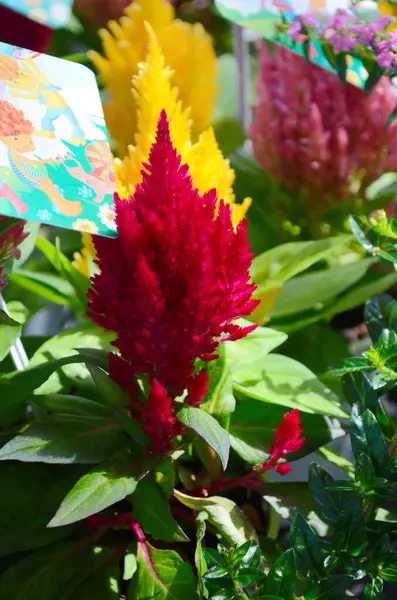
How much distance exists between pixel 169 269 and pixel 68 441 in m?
0.22

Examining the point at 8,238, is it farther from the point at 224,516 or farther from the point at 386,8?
the point at 386,8

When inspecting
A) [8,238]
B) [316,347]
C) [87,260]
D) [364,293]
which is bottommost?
[316,347]

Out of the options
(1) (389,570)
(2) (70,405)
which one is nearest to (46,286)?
(2) (70,405)

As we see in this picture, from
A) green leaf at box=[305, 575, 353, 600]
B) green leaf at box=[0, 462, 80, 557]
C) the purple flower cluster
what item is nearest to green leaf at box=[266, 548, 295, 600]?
green leaf at box=[305, 575, 353, 600]

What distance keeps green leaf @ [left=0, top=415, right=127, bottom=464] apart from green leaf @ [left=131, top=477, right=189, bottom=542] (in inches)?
2.2

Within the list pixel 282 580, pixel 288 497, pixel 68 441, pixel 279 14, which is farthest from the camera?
pixel 279 14

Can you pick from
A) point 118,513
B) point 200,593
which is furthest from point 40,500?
point 200,593

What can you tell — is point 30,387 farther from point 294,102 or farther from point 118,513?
point 294,102

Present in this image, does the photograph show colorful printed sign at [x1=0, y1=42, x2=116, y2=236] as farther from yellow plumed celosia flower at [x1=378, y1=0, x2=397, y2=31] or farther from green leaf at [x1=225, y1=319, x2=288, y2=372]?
yellow plumed celosia flower at [x1=378, y1=0, x2=397, y2=31]

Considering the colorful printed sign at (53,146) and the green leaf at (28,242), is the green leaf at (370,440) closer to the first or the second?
the colorful printed sign at (53,146)

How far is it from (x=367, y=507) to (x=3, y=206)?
0.47m

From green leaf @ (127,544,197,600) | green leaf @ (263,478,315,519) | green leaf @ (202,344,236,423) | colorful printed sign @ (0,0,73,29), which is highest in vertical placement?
colorful printed sign @ (0,0,73,29)

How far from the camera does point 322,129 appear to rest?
1152mm

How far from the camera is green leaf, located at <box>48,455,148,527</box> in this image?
64 centimetres
